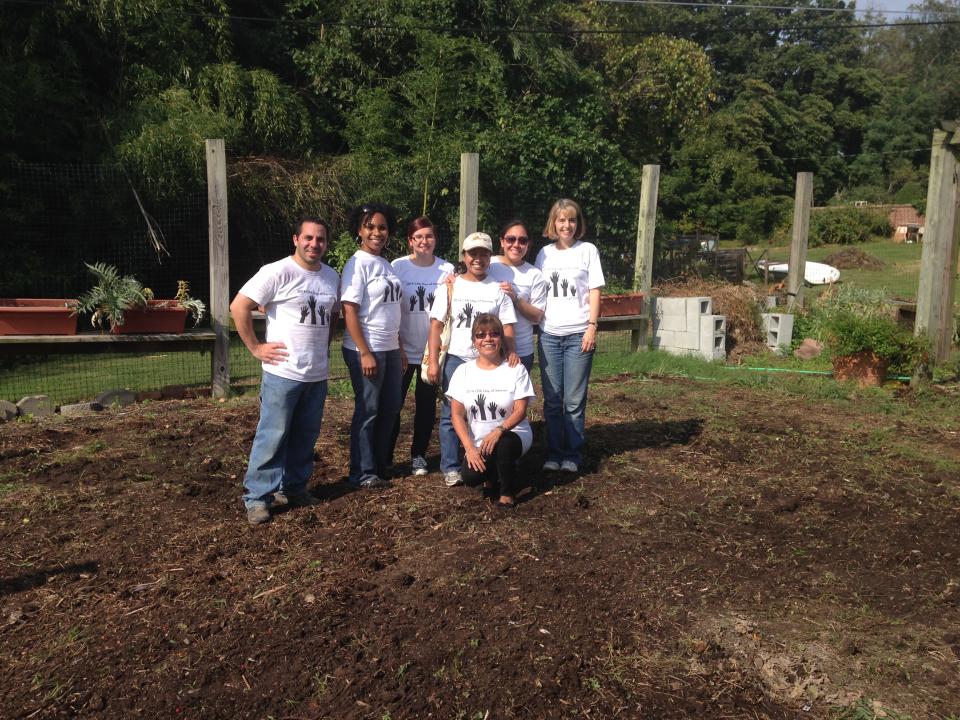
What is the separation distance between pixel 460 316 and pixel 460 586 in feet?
5.58

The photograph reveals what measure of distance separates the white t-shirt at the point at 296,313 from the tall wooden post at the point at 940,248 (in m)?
6.86

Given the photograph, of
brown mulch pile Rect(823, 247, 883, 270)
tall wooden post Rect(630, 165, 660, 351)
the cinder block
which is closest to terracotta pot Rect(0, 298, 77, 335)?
tall wooden post Rect(630, 165, 660, 351)

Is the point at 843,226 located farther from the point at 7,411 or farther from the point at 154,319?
the point at 7,411

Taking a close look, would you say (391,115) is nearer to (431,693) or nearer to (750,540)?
(750,540)

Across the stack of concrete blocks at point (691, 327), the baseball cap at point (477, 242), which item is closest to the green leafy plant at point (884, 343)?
the stack of concrete blocks at point (691, 327)

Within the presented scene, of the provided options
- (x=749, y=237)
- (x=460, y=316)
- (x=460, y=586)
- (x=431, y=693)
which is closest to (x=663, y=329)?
(x=460, y=316)

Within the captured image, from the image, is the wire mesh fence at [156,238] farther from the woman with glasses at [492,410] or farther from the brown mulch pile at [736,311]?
the woman with glasses at [492,410]

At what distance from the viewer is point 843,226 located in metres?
32.2

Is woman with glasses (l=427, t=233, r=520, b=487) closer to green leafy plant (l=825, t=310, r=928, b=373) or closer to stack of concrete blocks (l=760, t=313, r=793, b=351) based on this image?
green leafy plant (l=825, t=310, r=928, b=373)

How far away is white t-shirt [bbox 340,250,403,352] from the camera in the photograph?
16.4 feet

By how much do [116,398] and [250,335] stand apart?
12.6ft

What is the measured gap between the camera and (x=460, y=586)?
3965 millimetres

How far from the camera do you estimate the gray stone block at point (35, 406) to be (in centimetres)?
745

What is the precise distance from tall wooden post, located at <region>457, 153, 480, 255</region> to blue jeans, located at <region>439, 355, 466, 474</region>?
Answer: 3.86 m
